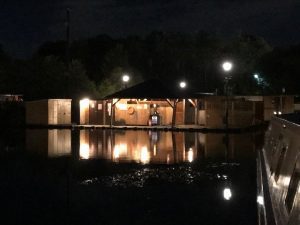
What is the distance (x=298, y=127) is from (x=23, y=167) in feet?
44.0

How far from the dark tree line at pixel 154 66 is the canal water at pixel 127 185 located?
29.0 m

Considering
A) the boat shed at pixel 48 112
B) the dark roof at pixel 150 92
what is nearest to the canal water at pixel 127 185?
the boat shed at pixel 48 112

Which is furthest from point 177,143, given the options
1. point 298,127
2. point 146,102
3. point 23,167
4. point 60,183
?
point 298,127

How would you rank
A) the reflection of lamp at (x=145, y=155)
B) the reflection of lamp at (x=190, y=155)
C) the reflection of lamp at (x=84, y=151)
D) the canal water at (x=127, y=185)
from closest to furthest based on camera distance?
the canal water at (x=127, y=185) → the reflection of lamp at (x=145, y=155) → the reflection of lamp at (x=190, y=155) → the reflection of lamp at (x=84, y=151)

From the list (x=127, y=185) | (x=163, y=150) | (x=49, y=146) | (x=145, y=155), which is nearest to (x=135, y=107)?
(x=49, y=146)

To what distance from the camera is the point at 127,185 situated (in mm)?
14648

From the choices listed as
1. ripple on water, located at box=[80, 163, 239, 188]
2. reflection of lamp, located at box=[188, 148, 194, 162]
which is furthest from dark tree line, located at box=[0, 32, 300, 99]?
ripple on water, located at box=[80, 163, 239, 188]

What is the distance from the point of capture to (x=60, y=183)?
14.9 metres

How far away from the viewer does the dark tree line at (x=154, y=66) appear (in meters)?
54.0

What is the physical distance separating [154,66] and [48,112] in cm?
3293

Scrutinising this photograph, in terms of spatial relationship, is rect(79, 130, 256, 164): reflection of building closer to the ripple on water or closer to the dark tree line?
the ripple on water

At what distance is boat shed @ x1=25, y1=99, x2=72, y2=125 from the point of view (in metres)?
42.9

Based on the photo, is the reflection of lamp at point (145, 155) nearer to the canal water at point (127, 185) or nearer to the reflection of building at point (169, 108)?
the canal water at point (127, 185)

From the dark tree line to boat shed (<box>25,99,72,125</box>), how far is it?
619 cm
